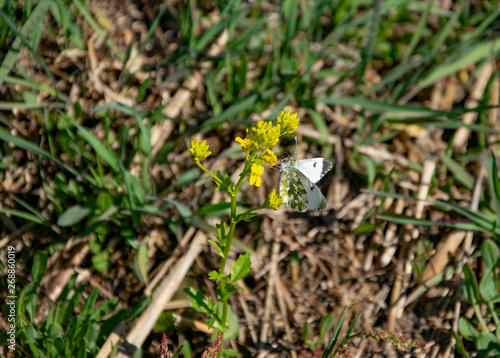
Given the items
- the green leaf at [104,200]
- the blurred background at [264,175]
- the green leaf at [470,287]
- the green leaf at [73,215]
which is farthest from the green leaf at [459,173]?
the green leaf at [73,215]

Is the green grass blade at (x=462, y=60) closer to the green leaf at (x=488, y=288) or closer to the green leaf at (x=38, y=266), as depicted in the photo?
the green leaf at (x=488, y=288)

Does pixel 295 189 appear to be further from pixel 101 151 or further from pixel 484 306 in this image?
pixel 484 306

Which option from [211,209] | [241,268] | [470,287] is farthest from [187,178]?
[470,287]

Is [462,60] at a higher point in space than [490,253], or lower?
higher

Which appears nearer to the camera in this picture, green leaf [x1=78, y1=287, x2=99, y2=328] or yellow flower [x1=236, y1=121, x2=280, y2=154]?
yellow flower [x1=236, y1=121, x2=280, y2=154]

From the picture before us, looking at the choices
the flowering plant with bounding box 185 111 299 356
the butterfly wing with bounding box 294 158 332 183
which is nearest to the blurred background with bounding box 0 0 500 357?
the butterfly wing with bounding box 294 158 332 183

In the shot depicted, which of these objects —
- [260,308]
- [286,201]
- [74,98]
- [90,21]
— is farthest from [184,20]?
[260,308]

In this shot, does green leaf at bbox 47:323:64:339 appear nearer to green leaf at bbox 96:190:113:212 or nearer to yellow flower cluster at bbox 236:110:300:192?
green leaf at bbox 96:190:113:212

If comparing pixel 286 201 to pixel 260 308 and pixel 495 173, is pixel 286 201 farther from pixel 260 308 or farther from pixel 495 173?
pixel 495 173
